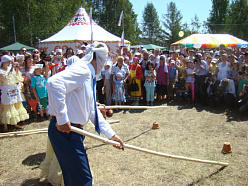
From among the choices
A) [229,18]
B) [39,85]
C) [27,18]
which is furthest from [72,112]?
[229,18]

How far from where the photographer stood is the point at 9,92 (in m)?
6.20

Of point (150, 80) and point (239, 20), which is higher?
point (239, 20)

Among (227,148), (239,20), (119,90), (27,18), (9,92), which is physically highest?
(239,20)

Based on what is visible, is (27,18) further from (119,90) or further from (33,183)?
(33,183)

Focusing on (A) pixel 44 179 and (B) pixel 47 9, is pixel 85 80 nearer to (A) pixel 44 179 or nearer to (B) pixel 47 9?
(A) pixel 44 179

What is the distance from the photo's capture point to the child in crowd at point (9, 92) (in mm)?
6078

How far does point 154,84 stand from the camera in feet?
28.9

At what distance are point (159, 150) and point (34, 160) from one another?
2681 mm

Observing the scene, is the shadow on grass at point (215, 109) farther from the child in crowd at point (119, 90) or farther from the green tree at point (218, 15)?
the green tree at point (218, 15)

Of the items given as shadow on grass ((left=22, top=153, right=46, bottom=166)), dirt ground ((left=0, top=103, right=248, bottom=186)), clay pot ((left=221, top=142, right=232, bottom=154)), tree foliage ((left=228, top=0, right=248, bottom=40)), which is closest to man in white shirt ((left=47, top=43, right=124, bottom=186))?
dirt ground ((left=0, top=103, right=248, bottom=186))

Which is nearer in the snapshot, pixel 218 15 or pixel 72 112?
pixel 72 112

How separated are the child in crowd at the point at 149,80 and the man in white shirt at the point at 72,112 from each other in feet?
20.0

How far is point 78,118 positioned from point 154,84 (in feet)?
21.2

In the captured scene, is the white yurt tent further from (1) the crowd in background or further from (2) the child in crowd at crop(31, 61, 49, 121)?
(2) the child in crowd at crop(31, 61, 49, 121)
